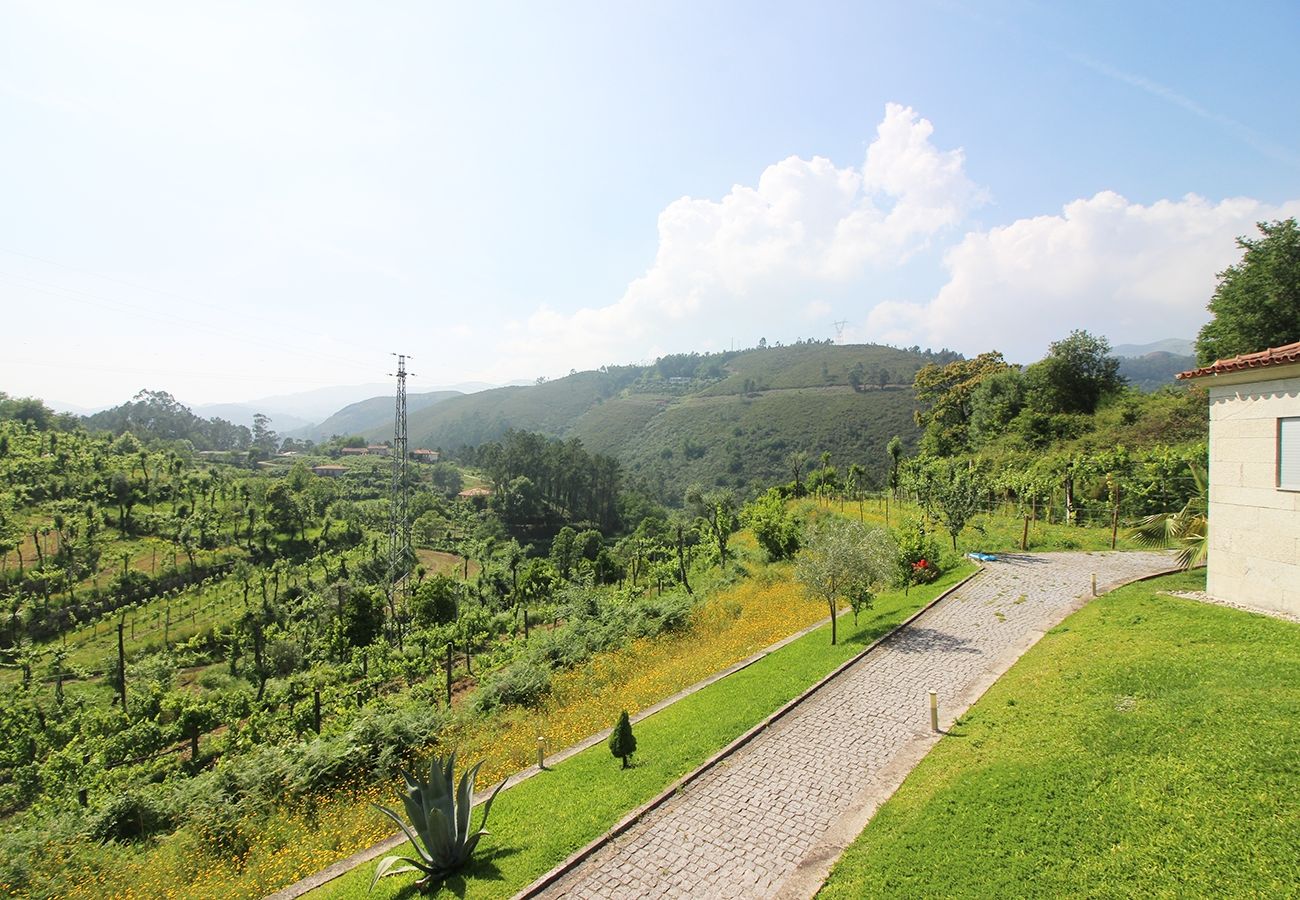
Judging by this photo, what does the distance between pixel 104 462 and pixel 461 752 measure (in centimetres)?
7410

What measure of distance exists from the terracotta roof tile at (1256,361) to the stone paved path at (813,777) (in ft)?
21.6

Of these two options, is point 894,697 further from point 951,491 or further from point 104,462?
point 104,462

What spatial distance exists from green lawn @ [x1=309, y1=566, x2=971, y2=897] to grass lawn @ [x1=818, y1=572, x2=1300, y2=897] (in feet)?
11.1

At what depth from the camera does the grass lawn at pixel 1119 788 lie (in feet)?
19.1

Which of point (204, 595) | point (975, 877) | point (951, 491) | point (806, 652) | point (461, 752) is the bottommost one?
point (204, 595)

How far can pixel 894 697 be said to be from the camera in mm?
11930

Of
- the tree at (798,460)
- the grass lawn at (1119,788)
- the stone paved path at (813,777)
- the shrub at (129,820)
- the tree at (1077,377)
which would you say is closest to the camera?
the grass lawn at (1119,788)

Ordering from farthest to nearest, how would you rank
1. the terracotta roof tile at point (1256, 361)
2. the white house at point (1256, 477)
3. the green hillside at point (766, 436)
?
the green hillside at point (766, 436)
the white house at point (1256, 477)
the terracotta roof tile at point (1256, 361)

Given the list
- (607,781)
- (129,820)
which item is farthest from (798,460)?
(129,820)

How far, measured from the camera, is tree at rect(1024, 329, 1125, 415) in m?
42.6

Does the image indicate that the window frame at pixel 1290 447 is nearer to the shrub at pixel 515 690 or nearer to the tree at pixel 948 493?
the tree at pixel 948 493

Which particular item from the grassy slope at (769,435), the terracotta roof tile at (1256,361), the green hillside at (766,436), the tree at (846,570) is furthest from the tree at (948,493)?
the grassy slope at (769,435)

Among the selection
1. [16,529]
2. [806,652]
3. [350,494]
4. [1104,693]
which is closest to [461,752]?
[806,652]

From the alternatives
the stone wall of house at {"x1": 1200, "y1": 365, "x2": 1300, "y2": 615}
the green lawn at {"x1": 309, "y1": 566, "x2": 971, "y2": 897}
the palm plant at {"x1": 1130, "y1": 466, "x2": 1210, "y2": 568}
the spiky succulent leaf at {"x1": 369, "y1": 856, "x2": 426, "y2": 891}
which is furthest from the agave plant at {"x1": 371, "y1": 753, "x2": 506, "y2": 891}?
the palm plant at {"x1": 1130, "y1": 466, "x2": 1210, "y2": 568}
